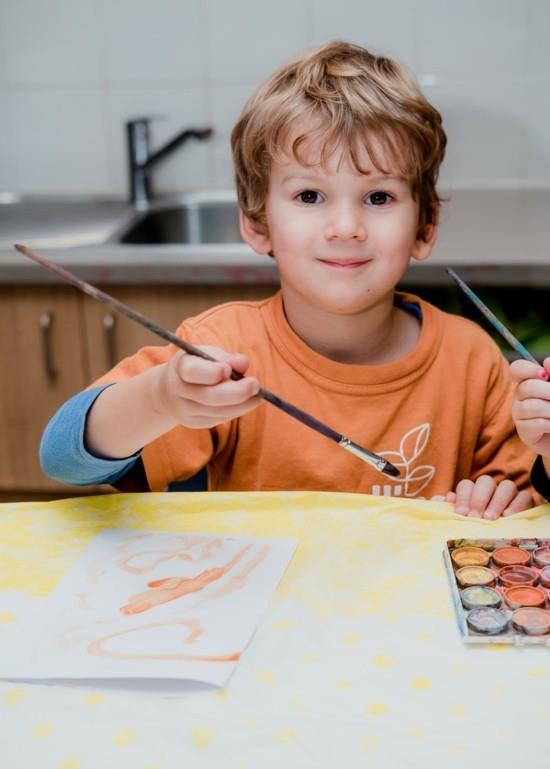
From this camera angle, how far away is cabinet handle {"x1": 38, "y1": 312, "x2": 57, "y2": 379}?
205cm

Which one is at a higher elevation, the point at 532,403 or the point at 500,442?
the point at 532,403

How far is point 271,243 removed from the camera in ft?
4.17

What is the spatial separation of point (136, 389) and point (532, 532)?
1.47 feet

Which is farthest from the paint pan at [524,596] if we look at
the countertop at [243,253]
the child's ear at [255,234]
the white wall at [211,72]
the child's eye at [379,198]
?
the white wall at [211,72]

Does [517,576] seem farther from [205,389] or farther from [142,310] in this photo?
[142,310]

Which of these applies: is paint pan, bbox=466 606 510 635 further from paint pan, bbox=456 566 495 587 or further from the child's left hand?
the child's left hand

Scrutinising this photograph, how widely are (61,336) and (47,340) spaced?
0.03 metres

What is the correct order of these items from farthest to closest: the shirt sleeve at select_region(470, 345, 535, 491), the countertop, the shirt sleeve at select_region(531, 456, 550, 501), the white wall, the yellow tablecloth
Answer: the white wall < the countertop < the shirt sleeve at select_region(470, 345, 535, 491) < the shirt sleeve at select_region(531, 456, 550, 501) < the yellow tablecloth

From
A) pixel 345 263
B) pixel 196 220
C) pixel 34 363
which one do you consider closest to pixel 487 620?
pixel 345 263

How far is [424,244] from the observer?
1302mm

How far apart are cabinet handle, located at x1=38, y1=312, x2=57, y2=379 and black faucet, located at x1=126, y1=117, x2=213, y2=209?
1.79 ft

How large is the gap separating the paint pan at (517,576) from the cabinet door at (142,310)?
117 cm

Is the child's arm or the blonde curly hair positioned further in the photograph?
the blonde curly hair

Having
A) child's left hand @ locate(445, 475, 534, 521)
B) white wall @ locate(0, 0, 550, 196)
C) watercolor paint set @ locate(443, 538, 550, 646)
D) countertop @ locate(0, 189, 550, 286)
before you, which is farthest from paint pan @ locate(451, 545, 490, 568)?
white wall @ locate(0, 0, 550, 196)
